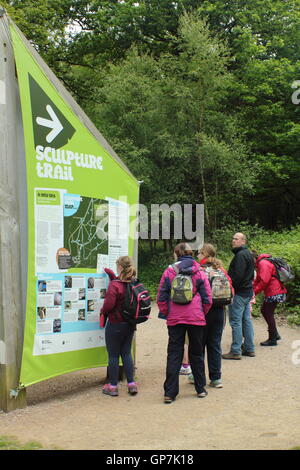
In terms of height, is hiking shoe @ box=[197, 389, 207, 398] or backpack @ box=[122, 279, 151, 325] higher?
backpack @ box=[122, 279, 151, 325]

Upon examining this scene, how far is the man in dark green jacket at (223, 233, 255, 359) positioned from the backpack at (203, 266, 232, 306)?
128 centimetres

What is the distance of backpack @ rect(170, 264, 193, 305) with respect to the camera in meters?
6.18

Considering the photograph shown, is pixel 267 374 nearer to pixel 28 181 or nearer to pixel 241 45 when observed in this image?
pixel 28 181

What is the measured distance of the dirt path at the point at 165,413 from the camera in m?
4.88

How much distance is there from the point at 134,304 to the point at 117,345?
0.59 metres

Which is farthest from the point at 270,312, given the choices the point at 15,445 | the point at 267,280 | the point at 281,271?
the point at 15,445

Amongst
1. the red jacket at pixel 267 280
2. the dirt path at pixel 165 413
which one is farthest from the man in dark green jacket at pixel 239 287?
the red jacket at pixel 267 280

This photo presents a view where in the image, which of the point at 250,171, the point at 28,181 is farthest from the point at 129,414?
the point at 250,171

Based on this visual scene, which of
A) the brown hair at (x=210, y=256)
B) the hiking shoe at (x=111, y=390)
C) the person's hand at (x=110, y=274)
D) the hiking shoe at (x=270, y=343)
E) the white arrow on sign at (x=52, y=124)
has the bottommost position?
the hiking shoe at (x=111, y=390)

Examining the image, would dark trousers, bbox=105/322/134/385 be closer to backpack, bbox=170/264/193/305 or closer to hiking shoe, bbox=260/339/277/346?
backpack, bbox=170/264/193/305

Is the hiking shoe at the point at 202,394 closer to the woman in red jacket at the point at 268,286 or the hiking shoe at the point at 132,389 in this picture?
the hiking shoe at the point at 132,389

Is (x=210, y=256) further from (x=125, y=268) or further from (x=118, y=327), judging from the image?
(x=118, y=327)

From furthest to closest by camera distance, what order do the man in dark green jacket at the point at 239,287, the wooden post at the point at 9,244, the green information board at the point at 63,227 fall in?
the man in dark green jacket at the point at 239,287 → the green information board at the point at 63,227 → the wooden post at the point at 9,244

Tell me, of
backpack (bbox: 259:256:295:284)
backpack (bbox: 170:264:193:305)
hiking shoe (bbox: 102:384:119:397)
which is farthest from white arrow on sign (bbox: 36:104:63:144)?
backpack (bbox: 259:256:295:284)
